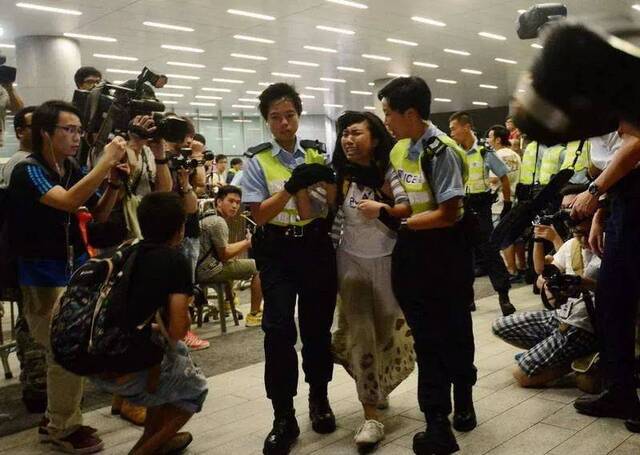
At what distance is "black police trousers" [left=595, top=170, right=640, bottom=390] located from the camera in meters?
2.48

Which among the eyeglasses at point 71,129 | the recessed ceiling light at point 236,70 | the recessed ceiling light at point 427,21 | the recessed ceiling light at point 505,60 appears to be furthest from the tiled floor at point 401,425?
the recessed ceiling light at point 505,60

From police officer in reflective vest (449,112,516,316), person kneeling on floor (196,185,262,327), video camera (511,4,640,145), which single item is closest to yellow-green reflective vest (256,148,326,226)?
video camera (511,4,640,145)

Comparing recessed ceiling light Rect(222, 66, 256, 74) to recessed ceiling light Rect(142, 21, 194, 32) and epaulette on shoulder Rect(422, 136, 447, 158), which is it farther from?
epaulette on shoulder Rect(422, 136, 447, 158)

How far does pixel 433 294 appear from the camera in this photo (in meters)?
2.52

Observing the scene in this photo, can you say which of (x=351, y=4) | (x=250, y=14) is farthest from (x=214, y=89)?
(x=351, y=4)

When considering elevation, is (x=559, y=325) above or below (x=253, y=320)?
above

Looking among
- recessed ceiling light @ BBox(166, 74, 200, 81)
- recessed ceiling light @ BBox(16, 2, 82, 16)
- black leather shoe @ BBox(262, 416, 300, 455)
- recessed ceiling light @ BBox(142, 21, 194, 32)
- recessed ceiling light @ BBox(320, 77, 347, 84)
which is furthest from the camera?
recessed ceiling light @ BBox(320, 77, 347, 84)

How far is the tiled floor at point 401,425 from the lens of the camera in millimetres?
2547

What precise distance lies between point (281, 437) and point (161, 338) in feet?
2.10

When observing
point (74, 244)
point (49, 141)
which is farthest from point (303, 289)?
point (49, 141)

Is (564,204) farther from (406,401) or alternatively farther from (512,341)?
(406,401)

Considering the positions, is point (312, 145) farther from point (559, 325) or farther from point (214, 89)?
point (214, 89)

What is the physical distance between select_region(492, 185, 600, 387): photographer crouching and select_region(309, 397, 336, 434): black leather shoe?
1.12 metres

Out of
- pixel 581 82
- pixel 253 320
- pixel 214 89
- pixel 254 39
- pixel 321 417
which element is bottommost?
pixel 253 320
